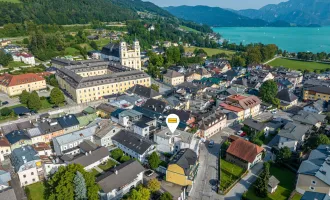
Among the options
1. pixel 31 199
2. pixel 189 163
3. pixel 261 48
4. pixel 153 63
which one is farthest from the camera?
pixel 261 48

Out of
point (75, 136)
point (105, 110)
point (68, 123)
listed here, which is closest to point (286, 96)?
point (105, 110)

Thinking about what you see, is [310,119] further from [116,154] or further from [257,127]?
[116,154]

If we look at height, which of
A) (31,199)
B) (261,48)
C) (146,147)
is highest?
(261,48)

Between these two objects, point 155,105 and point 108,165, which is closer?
point 108,165

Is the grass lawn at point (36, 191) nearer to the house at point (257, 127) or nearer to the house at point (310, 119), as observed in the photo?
the house at point (257, 127)

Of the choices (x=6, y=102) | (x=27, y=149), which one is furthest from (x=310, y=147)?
(x=6, y=102)

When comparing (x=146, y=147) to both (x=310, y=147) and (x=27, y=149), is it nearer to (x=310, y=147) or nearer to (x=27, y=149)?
(x=27, y=149)
